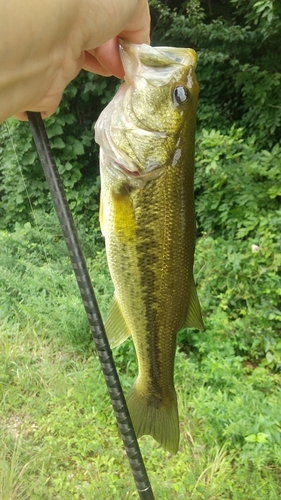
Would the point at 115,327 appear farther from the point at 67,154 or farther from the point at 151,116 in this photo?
the point at 67,154

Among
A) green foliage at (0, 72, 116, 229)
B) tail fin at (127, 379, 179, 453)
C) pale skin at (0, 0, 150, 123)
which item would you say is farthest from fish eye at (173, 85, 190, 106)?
green foliage at (0, 72, 116, 229)

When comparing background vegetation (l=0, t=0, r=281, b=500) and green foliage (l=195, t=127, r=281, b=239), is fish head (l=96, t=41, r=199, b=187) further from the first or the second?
green foliage (l=195, t=127, r=281, b=239)

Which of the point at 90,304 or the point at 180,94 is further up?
the point at 180,94

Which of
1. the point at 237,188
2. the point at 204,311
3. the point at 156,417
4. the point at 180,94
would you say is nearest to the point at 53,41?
the point at 180,94

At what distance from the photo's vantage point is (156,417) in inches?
53.9

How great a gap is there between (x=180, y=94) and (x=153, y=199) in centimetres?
34

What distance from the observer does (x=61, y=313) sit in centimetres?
337

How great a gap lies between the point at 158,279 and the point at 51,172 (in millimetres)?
459

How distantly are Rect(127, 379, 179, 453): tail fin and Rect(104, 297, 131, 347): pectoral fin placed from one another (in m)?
0.17

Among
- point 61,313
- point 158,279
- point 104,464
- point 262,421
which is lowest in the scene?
point 104,464

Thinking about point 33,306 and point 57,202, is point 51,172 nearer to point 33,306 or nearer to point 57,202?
point 57,202

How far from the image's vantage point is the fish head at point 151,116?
1.27 meters

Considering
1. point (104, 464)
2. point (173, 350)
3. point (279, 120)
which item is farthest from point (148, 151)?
point (279, 120)

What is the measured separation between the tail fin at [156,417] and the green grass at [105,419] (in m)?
1.13
